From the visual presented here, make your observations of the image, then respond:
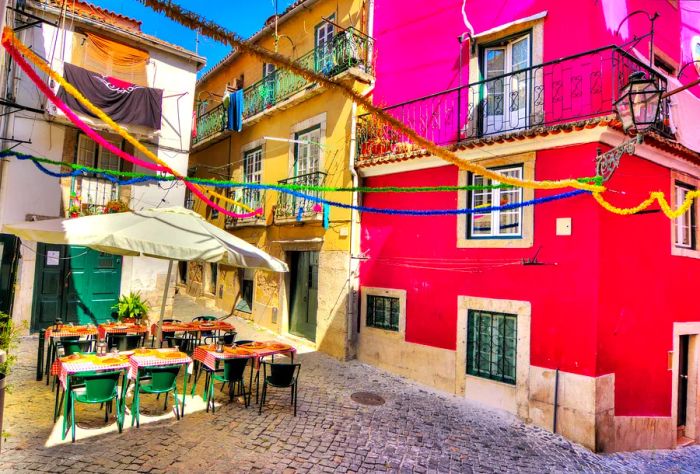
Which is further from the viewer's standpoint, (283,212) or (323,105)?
(283,212)

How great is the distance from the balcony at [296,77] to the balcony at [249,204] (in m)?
2.49

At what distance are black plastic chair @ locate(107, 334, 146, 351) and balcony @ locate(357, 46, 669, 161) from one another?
Answer: 20.5 feet

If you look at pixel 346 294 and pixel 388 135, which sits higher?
pixel 388 135

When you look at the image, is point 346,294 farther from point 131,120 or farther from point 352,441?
point 131,120

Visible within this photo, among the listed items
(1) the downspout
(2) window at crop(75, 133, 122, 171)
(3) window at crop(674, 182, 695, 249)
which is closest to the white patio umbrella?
(1) the downspout

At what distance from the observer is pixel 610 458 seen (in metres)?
6.52

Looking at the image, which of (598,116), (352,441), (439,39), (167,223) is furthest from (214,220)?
(598,116)

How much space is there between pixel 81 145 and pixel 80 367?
334 inches

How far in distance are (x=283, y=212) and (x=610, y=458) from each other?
9537 millimetres

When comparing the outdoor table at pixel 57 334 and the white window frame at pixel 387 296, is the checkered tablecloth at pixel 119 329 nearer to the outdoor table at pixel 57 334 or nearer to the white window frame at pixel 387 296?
the outdoor table at pixel 57 334

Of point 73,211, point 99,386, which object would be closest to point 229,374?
point 99,386

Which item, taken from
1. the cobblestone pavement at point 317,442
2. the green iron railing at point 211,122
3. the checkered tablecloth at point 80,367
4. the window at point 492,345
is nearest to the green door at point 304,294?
the cobblestone pavement at point 317,442

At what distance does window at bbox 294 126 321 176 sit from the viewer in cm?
1180

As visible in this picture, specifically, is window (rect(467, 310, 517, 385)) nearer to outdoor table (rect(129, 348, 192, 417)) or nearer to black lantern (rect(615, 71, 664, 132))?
black lantern (rect(615, 71, 664, 132))
